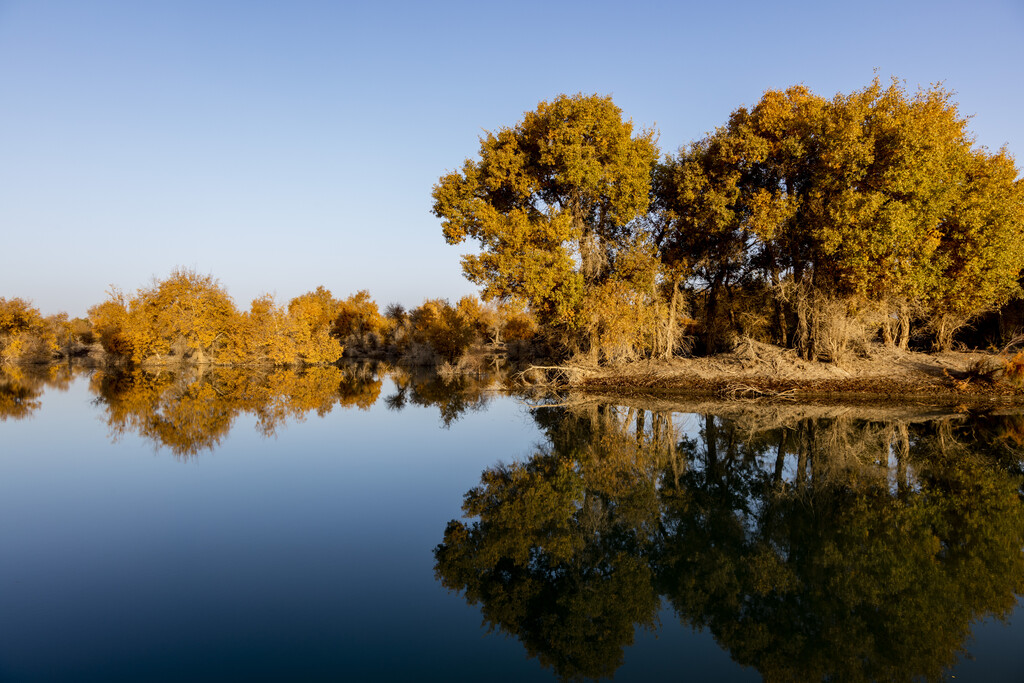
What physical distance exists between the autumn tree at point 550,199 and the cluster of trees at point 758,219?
6 centimetres

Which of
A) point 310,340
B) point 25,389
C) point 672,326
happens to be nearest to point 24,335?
point 310,340

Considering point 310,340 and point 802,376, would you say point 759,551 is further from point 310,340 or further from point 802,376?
point 310,340

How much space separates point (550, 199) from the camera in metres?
23.2

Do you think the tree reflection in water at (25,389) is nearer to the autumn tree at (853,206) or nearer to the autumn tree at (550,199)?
the autumn tree at (550,199)

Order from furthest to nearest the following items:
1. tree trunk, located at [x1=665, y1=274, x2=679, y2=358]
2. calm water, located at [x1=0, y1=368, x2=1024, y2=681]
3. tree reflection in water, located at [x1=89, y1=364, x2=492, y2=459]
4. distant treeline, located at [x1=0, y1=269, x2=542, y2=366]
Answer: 1. distant treeline, located at [x1=0, y1=269, x2=542, y2=366]
2. tree trunk, located at [x1=665, y1=274, x2=679, y2=358]
3. tree reflection in water, located at [x1=89, y1=364, x2=492, y2=459]
4. calm water, located at [x1=0, y1=368, x2=1024, y2=681]

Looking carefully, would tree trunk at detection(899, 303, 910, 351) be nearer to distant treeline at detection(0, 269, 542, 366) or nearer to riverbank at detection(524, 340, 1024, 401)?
riverbank at detection(524, 340, 1024, 401)

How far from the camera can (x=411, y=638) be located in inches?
207

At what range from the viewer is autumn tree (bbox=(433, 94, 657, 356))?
67.9ft

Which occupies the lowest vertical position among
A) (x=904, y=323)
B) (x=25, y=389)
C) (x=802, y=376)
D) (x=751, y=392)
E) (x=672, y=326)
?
(x=25, y=389)

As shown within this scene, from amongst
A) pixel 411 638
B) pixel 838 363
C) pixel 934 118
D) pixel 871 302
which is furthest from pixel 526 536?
pixel 934 118

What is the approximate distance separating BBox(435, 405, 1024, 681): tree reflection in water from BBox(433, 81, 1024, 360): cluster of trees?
9.57 m

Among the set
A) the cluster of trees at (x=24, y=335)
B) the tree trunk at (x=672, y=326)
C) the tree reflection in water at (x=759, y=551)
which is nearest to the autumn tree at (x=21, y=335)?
the cluster of trees at (x=24, y=335)

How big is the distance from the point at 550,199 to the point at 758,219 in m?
7.91

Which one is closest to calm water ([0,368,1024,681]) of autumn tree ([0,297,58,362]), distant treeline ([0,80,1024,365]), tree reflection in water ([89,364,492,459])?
tree reflection in water ([89,364,492,459])
